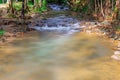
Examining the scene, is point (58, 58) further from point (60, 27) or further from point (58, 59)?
point (60, 27)

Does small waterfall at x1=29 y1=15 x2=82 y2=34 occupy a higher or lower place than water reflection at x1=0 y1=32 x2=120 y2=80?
higher

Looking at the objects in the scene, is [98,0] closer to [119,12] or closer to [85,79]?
[119,12]

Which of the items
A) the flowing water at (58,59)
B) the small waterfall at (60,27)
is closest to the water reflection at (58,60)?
the flowing water at (58,59)

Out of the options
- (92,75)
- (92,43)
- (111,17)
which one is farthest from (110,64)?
(111,17)

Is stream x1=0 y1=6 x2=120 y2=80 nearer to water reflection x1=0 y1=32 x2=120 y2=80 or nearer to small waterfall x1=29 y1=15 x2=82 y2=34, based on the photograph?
water reflection x1=0 y1=32 x2=120 y2=80

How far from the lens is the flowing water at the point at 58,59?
277 inches

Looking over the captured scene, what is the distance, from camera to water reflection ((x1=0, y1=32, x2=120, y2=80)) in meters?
7.03

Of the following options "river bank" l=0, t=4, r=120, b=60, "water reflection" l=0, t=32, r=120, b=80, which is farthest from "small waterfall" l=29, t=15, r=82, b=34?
"water reflection" l=0, t=32, r=120, b=80

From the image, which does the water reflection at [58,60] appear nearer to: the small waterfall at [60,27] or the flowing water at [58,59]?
the flowing water at [58,59]

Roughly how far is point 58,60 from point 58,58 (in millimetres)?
194

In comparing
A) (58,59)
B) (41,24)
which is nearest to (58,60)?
(58,59)

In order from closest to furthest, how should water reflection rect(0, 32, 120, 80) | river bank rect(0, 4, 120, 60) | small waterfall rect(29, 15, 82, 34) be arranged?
water reflection rect(0, 32, 120, 80)
river bank rect(0, 4, 120, 60)
small waterfall rect(29, 15, 82, 34)

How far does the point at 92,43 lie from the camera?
1059 centimetres

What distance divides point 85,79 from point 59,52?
2.64 meters
